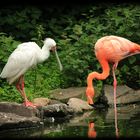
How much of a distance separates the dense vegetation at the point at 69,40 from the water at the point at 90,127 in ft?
5.84

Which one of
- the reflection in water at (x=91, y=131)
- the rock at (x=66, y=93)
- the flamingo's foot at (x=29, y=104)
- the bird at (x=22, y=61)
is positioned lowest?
the reflection in water at (x=91, y=131)

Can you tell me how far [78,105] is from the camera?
1282 centimetres

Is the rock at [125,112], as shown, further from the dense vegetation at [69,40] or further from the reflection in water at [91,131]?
the dense vegetation at [69,40]

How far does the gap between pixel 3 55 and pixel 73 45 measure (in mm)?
1667

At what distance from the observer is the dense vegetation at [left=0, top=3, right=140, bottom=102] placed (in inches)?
563

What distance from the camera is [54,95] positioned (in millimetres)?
13562

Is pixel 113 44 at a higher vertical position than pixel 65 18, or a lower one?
lower

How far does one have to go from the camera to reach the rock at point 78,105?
41.6 feet

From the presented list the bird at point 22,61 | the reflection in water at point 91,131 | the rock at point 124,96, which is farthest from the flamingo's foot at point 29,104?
the rock at point 124,96

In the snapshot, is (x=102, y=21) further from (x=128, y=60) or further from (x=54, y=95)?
(x=54, y=95)

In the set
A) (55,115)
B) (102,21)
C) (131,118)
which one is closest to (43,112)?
(55,115)

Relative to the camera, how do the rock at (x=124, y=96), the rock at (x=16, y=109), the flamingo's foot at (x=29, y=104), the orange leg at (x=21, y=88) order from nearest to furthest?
Result: the rock at (x=16, y=109), the flamingo's foot at (x=29, y=104), the orange leg at (x=21, y=88), the rock at (x=124, y=96)

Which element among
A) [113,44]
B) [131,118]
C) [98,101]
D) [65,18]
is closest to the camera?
[131,118]

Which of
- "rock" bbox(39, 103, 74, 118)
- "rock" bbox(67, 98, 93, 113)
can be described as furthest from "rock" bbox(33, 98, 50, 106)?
"rock" bbox(39, 103, 74, 118)
